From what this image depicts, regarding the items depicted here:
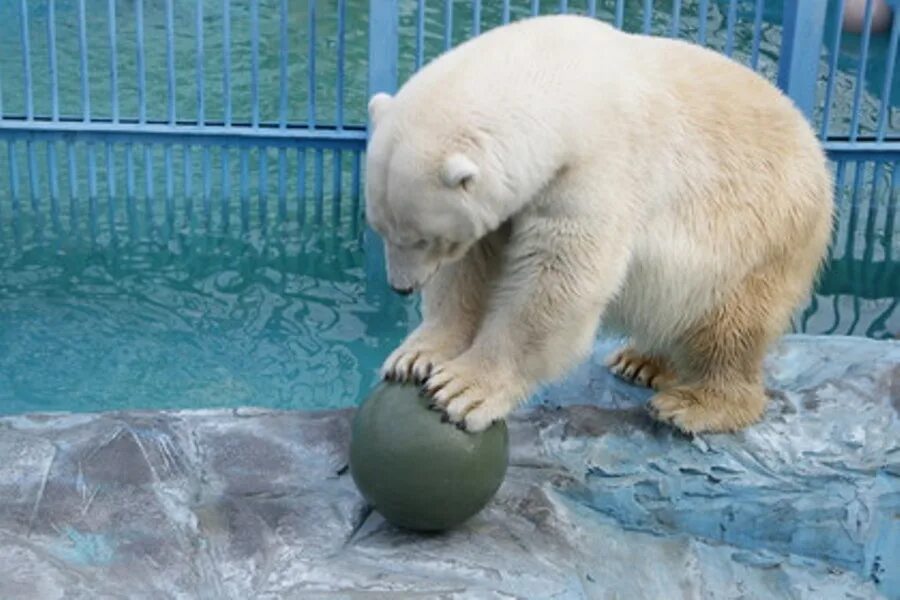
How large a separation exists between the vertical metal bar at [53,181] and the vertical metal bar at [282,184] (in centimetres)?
88

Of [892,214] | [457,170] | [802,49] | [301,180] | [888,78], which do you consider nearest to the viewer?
[457,170]

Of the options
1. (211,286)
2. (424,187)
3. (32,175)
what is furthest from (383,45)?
(424,187)

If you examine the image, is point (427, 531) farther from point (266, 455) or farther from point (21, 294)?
point (21, 294)

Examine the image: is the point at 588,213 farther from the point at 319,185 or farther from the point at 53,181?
the point at 53,181

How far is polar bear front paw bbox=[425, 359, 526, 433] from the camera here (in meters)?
2.84

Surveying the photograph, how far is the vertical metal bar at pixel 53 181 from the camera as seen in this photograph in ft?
18.3

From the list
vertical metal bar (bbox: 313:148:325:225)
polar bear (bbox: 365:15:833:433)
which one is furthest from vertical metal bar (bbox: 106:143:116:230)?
polar bear (bbox: 365:15:833:433)

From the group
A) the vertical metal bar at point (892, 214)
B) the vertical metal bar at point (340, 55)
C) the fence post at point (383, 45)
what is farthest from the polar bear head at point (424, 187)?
the vertical metal bar at point (892, 214)

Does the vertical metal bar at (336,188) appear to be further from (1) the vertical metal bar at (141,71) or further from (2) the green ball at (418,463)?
(2) the green ball at (418,463)

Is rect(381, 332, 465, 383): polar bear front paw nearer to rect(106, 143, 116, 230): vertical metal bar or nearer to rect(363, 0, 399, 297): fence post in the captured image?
rect(363, 0, 399, 297): fence post

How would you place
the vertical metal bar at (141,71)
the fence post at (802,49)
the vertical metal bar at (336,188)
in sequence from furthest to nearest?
1. the vertical metal bar at (336,188)
2. the vertical metal bar at (141,71)
3. the fence post at (802,49)

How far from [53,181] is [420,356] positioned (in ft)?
10.1

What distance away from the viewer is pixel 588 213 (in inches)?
112

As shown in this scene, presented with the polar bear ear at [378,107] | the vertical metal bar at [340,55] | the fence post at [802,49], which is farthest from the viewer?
the vertical metal bar at [340,55]
